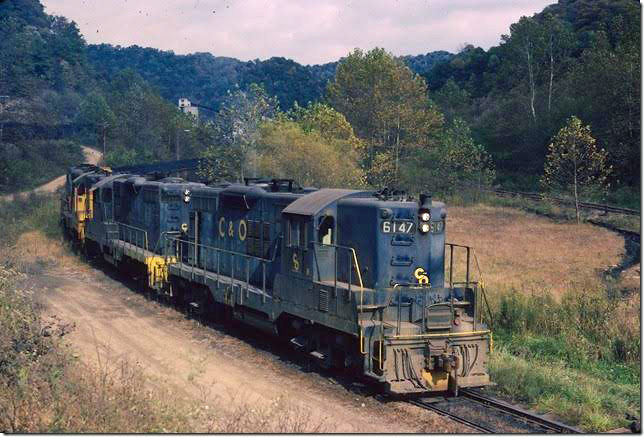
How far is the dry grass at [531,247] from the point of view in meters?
25.4

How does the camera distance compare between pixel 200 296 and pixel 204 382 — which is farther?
pixel 200 296

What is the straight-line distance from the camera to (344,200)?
12945 mm

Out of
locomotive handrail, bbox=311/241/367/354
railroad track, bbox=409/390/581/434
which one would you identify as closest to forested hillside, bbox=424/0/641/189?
locomotive handrail, bbox=311/241/367/354

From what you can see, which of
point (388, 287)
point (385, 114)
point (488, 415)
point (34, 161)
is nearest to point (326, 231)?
point (388, 287)

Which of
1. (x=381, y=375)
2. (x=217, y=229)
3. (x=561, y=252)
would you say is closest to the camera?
(x=381, y=375)

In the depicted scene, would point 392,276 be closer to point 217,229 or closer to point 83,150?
point 217,229

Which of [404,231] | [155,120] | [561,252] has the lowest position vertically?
[561,252]

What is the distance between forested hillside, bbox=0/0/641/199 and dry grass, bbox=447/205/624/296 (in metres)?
6.11

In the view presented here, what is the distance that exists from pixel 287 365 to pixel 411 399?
3.06 m

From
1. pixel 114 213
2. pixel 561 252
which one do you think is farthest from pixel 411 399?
pixel 561 252

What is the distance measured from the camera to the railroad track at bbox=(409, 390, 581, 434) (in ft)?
33.0

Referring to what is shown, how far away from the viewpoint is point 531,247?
33.9 metres

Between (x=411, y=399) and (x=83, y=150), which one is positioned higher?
(x=83, y=150)

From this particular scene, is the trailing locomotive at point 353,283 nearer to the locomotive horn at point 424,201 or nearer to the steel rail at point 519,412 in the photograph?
the locomotive horn at point 424,201
